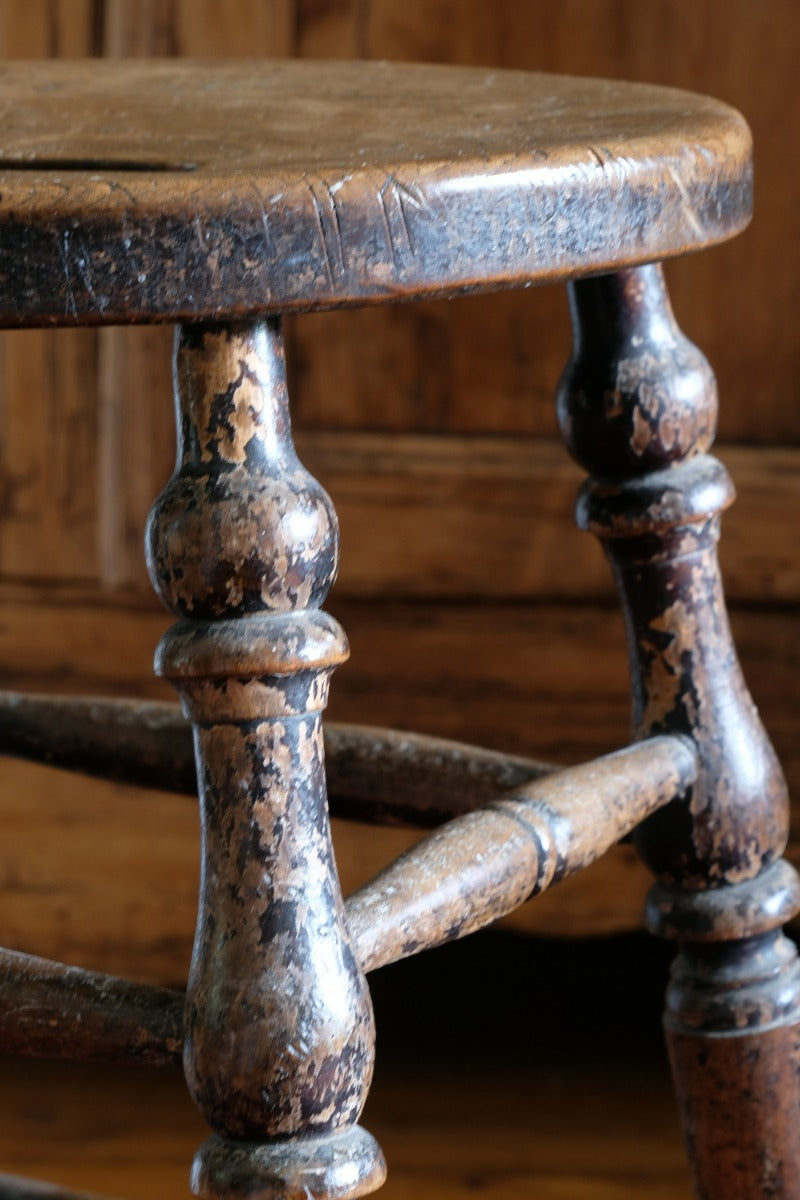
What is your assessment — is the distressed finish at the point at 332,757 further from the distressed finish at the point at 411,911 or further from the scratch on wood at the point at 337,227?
the scratch on wood at the point at 337,227

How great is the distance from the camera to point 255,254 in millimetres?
433

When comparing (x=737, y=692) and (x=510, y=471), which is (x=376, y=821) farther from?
(x=510, y=471)

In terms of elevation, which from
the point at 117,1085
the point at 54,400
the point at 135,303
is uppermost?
the point at 135,303

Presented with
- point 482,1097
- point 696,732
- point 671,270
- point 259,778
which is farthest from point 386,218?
point 482,1097

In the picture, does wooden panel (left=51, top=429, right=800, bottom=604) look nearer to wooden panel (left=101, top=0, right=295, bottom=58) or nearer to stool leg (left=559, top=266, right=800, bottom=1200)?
wooden panel (left=101, top=0, right=295, bottom=58)

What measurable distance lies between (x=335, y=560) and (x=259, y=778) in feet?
0.21

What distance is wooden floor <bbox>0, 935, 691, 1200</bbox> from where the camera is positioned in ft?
3.16

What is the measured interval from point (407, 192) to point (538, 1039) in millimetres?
768

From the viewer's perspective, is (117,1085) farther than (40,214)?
Yes

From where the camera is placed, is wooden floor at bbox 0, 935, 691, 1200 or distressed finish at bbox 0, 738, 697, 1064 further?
wooden floor at bbox 0, 935, 691, 1200

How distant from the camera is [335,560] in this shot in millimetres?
506

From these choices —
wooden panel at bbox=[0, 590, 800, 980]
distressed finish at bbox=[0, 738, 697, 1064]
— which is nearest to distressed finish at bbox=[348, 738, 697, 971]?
distressed finish at bbox=[0, 738, 697, 1064]

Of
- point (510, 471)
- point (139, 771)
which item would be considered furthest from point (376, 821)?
point (510, 471)

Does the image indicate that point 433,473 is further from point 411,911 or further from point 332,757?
point 411,911
